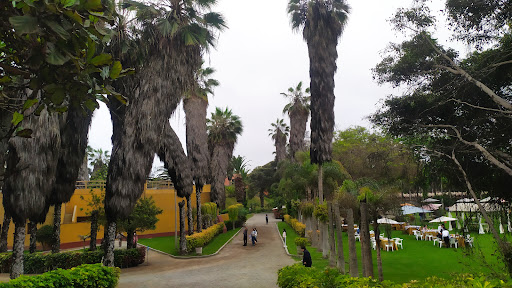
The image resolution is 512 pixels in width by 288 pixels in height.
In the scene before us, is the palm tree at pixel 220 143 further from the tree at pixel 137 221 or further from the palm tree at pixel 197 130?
the tree at pixel 137 221

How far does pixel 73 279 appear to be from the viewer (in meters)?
8.83

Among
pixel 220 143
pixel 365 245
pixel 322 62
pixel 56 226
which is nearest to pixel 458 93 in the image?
pixel 365 245

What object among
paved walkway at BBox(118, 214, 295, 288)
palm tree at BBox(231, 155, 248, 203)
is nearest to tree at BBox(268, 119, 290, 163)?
palm tree at BBox(231, 155, 248, 203)

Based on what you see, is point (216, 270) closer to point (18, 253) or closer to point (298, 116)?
point (18, 253)

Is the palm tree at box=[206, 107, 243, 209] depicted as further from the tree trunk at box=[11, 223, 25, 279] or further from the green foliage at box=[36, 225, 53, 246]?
the tree trunk at box=[11, 223, 25, 279]

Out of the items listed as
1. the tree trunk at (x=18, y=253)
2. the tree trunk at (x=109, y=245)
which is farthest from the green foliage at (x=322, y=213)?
the tree trunk at (x=18, y=253)

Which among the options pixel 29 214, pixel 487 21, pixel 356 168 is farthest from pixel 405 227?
pixel 29 214

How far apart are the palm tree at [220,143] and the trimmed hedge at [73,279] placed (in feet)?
100

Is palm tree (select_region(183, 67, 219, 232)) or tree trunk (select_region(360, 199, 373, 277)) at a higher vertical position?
palm tree (select_region(183, 67, 219, 232))

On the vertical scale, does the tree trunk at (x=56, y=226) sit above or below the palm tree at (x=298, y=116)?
below

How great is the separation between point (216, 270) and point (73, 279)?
27.4ft

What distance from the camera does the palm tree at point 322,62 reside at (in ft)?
70.3

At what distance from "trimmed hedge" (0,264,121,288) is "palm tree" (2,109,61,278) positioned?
9.93ft

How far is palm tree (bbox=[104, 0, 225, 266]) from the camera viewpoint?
45.2ft
